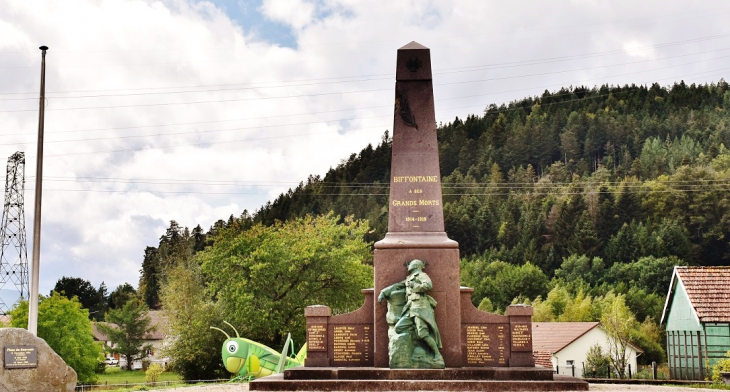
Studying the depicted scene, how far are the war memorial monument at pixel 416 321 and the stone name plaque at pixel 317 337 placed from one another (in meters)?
0.02

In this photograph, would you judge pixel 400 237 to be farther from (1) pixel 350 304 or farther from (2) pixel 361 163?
(2) pixel 361 163

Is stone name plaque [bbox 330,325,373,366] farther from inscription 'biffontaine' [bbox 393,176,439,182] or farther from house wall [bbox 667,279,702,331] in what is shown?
house wall [bbox 667,279,702,331]

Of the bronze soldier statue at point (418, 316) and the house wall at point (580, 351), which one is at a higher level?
the bronze soldier statue at point (418, 316)

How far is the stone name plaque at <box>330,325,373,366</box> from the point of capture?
63.1 ft

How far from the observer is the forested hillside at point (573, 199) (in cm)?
7325

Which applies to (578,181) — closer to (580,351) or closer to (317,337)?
(580,351)

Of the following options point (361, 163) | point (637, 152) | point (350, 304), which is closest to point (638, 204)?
point (637, 152)

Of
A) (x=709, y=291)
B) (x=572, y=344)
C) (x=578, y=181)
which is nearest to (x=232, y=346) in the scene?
(x=709, y=291)

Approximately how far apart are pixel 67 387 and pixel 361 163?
8449cm

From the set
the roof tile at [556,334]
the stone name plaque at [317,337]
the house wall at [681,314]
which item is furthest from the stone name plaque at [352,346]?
the roof tile at [556,334]

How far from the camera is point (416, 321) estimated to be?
18.2m

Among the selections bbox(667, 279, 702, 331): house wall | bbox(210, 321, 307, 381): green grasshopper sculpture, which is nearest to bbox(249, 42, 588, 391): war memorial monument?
bbox(210, 321, 307, 381): green grasshopper sculpture

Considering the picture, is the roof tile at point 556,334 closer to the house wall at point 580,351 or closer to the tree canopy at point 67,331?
the house wall at point 580,351

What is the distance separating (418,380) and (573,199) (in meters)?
74.6
